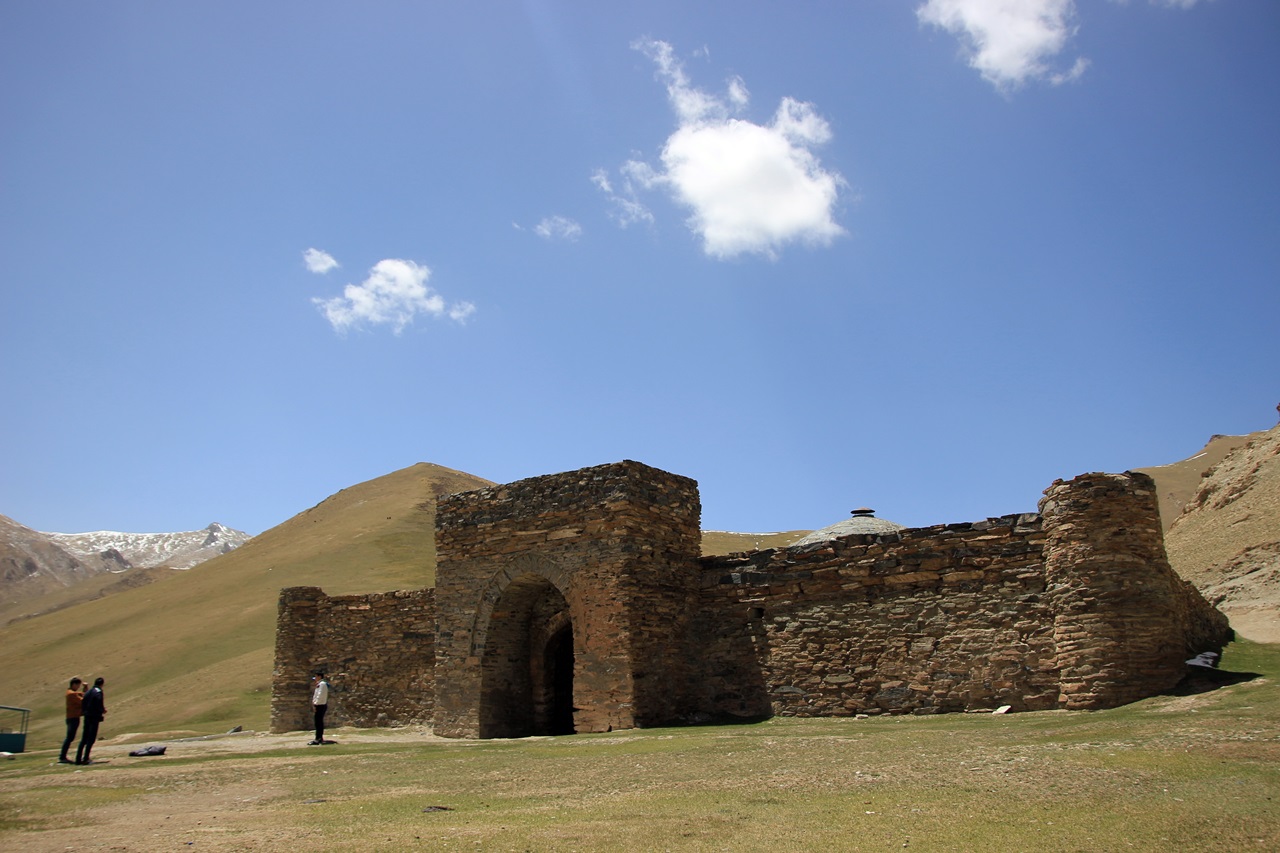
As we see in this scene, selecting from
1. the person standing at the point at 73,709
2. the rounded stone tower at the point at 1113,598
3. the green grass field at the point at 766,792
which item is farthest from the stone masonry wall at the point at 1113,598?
the person standing at the point at 73,709

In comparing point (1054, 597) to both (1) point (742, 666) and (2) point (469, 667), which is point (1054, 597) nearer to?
(1) point (742, 666)

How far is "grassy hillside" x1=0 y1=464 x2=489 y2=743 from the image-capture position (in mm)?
34031

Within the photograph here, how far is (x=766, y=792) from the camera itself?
23.6ft

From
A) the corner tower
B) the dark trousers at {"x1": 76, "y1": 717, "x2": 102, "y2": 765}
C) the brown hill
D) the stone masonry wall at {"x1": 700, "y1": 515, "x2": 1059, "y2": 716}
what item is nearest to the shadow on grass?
the stone masonry wall at {"x1": 700, "y1": 515, "x2": 1059, "y2": 716}

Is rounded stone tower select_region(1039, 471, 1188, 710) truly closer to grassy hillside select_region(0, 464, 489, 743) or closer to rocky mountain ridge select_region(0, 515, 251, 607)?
grassy hillside select_region(0, 464, 489, 743)

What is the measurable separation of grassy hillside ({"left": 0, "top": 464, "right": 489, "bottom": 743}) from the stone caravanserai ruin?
44.5ft

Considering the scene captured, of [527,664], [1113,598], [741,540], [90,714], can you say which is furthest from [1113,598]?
[741,540]

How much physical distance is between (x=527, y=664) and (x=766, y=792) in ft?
39.0

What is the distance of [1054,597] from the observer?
42.2 feet

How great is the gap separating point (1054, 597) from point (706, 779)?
7108 millimetres

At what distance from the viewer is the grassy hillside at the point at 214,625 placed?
1340 inches

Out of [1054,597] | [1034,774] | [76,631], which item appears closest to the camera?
[1034,774]

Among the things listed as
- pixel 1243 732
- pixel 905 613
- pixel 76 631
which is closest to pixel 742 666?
pixel 905 613

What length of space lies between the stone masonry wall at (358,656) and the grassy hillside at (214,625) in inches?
269
